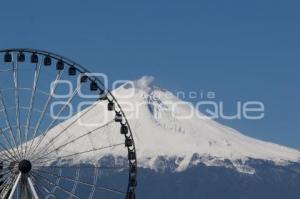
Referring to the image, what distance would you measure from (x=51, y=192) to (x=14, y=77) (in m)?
11.2

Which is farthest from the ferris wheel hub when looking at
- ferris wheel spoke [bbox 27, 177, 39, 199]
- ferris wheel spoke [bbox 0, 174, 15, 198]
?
ferris wheel spoke [bbox 0, 174, 15, 198]

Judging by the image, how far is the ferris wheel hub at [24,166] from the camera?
9214 cm

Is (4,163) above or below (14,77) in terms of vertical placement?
below

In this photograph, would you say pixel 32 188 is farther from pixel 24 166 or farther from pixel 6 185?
pixel 6 185

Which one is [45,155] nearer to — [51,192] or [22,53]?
[51,192]

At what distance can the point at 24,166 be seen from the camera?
3634 inches

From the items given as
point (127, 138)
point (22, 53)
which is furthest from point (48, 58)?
point (127, 138)

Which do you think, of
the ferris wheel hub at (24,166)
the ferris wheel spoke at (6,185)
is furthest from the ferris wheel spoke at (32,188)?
the ferris wheel spoke at (6,185)

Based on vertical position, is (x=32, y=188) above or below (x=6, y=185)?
below

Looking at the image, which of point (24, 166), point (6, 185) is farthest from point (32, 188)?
point (6, 185)

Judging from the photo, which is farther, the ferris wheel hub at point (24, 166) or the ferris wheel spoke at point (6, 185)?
the ferris wheel hub at point (24, 166)

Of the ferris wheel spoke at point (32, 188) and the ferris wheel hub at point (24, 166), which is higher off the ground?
the ferris wheel hub at point (24, 166)

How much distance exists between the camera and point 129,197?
321 feet

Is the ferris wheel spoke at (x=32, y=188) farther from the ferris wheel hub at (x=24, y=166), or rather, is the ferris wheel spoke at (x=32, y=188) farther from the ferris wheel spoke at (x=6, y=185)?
the ferris wheel spoke at (x=6, y=185)
